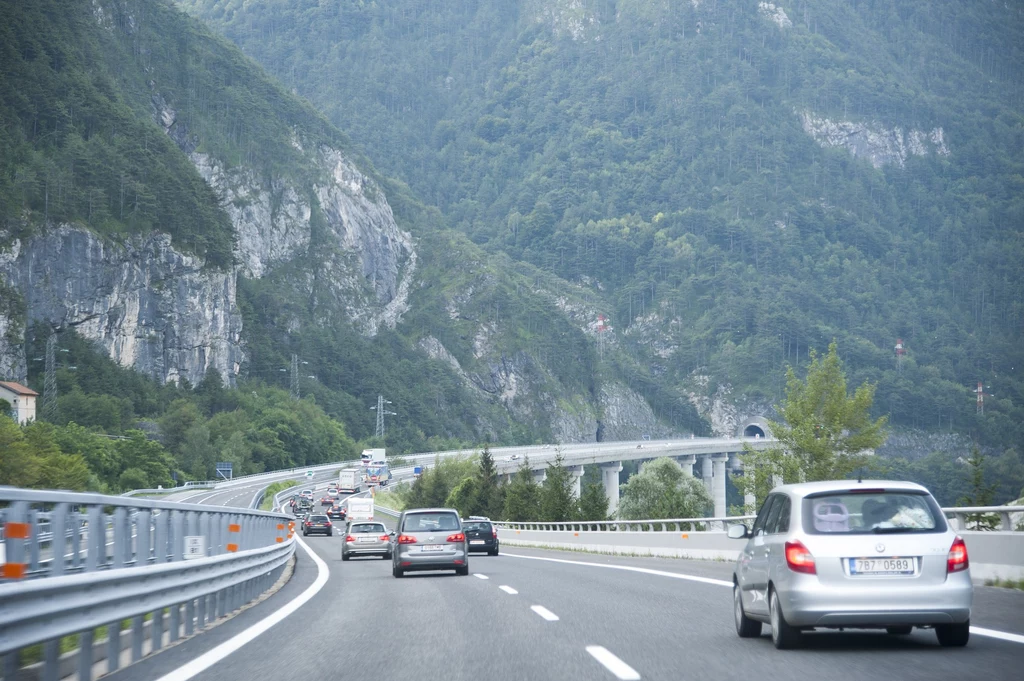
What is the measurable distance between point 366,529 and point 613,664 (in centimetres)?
2908

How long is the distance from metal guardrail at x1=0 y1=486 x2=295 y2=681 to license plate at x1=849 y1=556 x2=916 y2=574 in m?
5.72

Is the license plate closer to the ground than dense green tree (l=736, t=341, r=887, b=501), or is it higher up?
closer to the ground

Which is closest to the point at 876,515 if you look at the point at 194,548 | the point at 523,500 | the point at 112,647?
the point at 112,647

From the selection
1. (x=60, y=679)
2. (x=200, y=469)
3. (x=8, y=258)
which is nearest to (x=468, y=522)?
(x=60, y=679)

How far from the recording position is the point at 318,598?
18.6 meters

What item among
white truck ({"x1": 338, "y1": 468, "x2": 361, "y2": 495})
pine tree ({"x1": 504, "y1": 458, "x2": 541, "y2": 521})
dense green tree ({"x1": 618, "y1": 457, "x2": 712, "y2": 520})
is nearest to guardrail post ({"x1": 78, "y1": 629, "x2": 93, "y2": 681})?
pine tree ({"x1": 504, "y1": 458, "x2": 541, "y2": 521})


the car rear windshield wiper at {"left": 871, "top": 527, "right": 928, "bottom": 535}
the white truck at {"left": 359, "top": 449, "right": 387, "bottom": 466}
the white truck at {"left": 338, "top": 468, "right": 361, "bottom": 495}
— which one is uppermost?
the white truck at {"left": 359, "top": 449, "right": 387, "bottom": 466}

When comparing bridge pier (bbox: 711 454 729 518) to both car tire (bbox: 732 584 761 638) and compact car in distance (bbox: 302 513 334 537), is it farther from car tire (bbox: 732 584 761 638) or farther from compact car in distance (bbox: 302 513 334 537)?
car tire (bbox: 732 584 761 638)

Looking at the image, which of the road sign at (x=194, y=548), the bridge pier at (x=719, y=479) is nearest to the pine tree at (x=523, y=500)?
the bridge pier at (x=719, y=479)

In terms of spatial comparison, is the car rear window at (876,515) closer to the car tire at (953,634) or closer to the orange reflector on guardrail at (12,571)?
→ the car tire at (953,634)

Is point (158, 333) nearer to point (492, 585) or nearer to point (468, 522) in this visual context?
point (468, 522)

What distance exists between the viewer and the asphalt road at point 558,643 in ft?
30.2

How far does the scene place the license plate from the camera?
9750 mm

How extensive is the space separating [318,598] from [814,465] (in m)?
46.5
